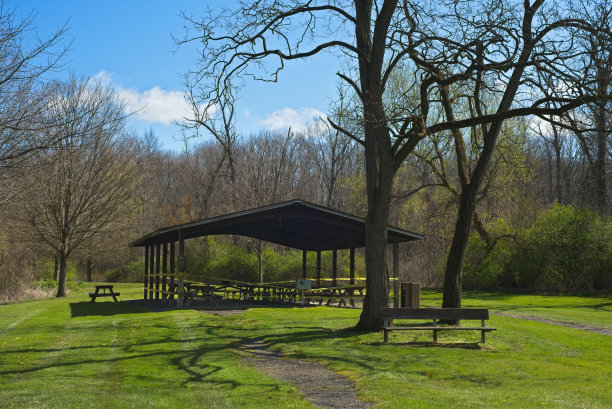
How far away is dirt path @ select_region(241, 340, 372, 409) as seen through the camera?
802 centimetres

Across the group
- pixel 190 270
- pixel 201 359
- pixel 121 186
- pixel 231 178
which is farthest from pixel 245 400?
pixel 231 178

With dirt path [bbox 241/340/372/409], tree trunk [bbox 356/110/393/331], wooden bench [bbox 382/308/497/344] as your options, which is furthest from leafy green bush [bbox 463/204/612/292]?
dirt path [bbox 241/340/372/409]

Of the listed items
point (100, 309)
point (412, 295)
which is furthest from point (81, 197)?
point (412, 295)

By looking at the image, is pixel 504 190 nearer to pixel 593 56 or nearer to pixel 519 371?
pixel 593 56

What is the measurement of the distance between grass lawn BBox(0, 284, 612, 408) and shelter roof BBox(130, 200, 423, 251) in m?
3.43

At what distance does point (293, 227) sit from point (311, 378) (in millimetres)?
14037

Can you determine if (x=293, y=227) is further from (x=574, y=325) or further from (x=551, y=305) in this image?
(x=551, y=305)

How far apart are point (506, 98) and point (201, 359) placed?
9.72 meters

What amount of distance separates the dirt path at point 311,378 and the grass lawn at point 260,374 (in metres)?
0.25

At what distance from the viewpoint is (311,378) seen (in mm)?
9586

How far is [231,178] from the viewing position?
44.9 metres

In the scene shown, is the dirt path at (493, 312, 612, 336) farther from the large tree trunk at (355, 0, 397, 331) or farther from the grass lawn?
the large tree trunk at (355, 0, 397, 331)

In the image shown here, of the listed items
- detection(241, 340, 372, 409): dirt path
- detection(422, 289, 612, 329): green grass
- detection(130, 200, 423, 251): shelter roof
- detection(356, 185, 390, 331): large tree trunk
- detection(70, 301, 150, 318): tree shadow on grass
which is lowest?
detection(241, 340, 372, 409): dirt path

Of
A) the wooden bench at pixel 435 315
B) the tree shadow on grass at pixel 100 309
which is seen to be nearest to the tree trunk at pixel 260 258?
the tree shadow on grass at pixel 100 309
